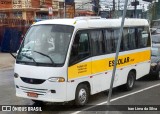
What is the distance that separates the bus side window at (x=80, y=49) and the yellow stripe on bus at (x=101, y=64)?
0.17 meters

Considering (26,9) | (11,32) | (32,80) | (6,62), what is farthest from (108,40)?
(26,9)

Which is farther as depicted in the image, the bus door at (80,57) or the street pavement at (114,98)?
the street pavement at (114,98)

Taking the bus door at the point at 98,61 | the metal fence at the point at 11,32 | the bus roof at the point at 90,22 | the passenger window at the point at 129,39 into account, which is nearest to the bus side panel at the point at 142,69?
the passenger window at the point at 129,39

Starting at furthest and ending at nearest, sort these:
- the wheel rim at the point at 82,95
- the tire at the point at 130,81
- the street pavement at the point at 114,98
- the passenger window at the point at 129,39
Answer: the tire at the point at 130,81 → the passenger window at the point at 129,39 → the wheel rim at the point at 82,95 → the street pavement at the point at 114,98

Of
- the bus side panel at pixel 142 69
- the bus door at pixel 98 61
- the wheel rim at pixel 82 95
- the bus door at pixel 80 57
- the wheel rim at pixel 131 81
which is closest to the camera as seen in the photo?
the bus door at pixel 80 57

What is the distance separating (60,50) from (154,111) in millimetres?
2999

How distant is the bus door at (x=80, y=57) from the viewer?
32.8 ft

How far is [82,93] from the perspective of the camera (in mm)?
10469

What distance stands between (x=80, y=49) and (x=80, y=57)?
235 mm

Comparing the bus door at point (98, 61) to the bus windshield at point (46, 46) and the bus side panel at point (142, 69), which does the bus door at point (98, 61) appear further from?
the bus side panel at point (142, 69)

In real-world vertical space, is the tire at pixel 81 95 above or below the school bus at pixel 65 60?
below

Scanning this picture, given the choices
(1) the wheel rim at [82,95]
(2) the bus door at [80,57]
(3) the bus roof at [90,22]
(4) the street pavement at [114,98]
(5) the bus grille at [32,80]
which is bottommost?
(4) the street pavement at [114,98]

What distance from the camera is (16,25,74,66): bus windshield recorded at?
9859 millimetres

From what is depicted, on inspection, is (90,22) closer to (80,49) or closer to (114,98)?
(80,49)
